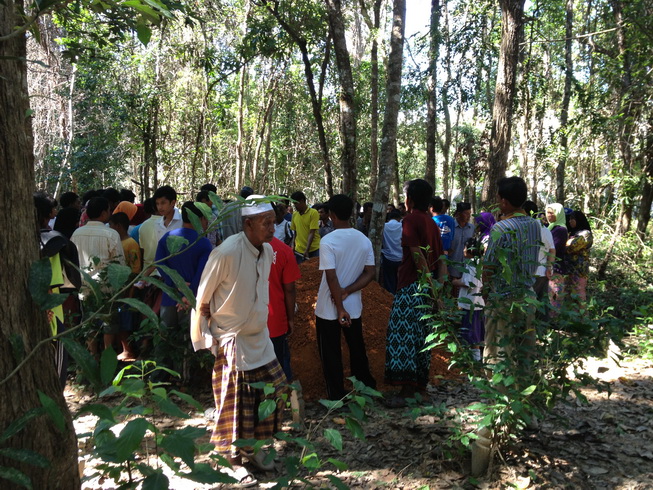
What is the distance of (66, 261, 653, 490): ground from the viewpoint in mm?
3209

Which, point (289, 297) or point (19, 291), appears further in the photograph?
point (289, 297)

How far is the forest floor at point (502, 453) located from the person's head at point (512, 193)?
120 centimetres

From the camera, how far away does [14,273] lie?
128cm

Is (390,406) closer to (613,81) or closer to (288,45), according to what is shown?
(288,45)

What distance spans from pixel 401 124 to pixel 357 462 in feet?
85.4

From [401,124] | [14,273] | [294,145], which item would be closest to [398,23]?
[14,273]

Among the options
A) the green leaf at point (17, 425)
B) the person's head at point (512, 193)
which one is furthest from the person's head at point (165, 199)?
the green leaf at point (17, 425)

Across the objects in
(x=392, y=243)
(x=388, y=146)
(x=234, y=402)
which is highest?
(x=388, y=146)

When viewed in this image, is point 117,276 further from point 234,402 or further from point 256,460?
point 256,460

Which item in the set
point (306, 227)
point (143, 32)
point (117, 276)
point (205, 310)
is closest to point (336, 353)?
point (205, 310)

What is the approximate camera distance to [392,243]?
316 inches

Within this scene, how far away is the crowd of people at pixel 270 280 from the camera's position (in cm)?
321

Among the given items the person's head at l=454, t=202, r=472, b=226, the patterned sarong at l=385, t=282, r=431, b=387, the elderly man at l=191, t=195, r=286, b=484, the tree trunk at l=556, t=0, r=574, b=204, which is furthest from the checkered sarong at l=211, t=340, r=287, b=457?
the tree trunk at l=556, t=0, r=574, b=204

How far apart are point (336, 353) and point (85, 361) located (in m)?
3.56
